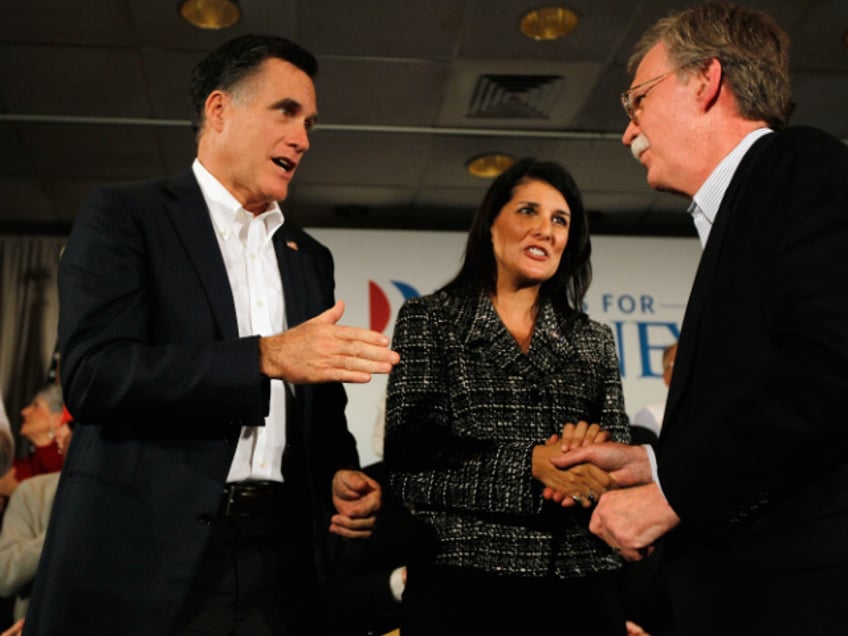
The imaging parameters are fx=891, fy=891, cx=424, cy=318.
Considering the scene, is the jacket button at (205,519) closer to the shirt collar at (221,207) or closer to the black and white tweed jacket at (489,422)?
the black and white tweed jacket at (489,422)

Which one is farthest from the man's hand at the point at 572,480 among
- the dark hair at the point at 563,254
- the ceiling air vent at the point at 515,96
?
the ceiling air vent at the point at 515,96

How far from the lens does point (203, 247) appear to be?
175cm

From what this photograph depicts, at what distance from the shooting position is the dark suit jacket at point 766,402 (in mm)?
1145

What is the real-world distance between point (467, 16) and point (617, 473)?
11.2 feet

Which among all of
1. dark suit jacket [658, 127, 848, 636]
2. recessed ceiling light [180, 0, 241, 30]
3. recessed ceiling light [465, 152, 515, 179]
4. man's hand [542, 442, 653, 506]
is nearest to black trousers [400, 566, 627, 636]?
man's hand [542, 442, 653, 506]

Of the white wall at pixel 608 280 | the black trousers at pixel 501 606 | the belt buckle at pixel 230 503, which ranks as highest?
the white wall at pixel 608 280

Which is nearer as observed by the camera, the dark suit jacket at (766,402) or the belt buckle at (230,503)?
the dark suit jacket at (766,402)

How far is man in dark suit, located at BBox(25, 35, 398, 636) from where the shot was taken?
146 cm

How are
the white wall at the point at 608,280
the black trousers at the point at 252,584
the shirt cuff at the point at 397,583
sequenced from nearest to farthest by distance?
the black trousers at the point at 252,584, the shirt cuff at the point at 397,583, the white wall at the point at 608,280

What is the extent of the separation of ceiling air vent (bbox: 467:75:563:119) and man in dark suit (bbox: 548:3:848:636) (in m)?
3.88

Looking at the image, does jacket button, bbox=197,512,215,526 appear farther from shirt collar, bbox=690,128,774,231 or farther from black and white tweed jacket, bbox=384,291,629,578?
shirt collar, bbox=690,128,774,231

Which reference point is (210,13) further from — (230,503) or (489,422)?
(230,503)

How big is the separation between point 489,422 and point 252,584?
0.63m

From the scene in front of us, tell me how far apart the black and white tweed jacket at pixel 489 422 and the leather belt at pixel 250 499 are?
0.36 metres
